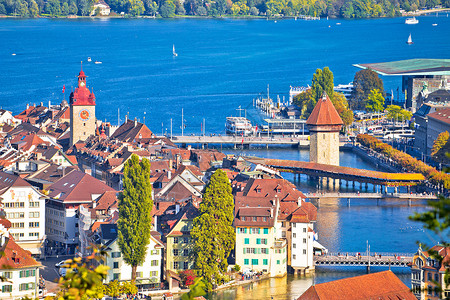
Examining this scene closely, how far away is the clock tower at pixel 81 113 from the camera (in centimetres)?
8681

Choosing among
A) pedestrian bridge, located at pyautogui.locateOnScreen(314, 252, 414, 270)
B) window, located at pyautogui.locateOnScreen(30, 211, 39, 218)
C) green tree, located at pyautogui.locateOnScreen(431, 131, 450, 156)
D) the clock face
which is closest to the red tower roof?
the clock face

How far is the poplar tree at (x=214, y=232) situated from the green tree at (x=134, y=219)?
216cm

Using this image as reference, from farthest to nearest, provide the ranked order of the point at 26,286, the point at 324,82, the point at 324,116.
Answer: the point at 324,82 < the point at 324,116 < the point at 26,286

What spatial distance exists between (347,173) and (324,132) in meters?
4.78

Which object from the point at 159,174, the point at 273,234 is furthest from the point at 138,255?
the point at 159,174

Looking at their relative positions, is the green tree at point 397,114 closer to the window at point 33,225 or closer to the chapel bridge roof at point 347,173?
the chapel bridge roof at point 347,173

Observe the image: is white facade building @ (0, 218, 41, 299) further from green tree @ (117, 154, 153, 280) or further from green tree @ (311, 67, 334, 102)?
green tree @ (311, 67, 334, 102)

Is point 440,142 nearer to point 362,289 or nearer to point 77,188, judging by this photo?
point 77,188

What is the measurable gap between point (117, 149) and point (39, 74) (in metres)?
99.6

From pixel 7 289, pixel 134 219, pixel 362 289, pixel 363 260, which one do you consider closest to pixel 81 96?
pixel 363 260

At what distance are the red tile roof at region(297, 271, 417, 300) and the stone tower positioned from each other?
144ft

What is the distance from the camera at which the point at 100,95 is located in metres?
148

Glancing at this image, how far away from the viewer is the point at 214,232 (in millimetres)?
51312

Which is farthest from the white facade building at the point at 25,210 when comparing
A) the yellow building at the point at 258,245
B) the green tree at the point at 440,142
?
the green tree at the point at 440,142
